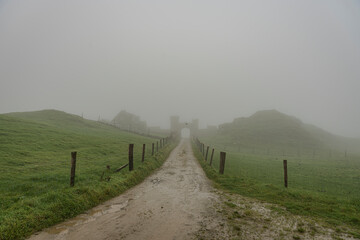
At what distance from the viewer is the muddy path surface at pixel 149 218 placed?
716cm

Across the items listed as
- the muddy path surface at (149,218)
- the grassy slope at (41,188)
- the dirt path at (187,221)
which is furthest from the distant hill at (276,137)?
the grassy slope at (41,188)

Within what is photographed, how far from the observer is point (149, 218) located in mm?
8594

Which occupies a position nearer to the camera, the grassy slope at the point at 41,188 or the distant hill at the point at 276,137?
the grassy slope at the point at 41,188

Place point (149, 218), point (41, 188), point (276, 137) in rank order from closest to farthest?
1. point (149, 218)
2. point (41, 188)
3. point (276, 137)

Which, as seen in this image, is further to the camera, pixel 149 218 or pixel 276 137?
pixel 276 137

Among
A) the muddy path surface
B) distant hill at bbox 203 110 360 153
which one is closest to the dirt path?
the muddy path surface

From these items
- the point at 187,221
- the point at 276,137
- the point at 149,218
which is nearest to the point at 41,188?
the point at 149,218

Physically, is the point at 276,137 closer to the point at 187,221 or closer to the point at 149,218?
the point at 187,221

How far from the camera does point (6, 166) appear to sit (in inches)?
591

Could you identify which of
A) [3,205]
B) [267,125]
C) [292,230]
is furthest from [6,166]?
[267,125]

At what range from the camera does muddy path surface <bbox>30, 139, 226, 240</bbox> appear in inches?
282

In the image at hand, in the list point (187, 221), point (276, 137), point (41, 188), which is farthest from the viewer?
point (276, 137)

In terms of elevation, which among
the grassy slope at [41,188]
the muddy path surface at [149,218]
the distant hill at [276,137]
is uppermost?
the distant hill at [276,137]

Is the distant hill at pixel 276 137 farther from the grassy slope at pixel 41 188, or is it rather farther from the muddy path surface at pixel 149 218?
the grassy slope at pixel 41 188
